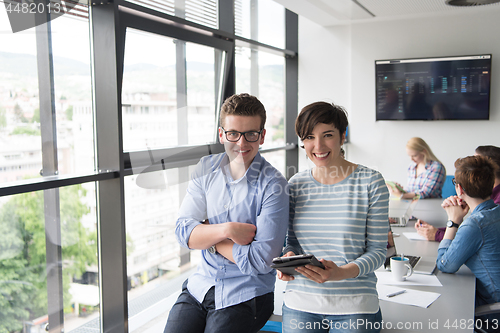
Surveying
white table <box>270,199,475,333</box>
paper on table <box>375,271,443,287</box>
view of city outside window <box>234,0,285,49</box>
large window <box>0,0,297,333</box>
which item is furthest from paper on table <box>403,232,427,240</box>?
view of city outside window <box>234,0,285,49</box>

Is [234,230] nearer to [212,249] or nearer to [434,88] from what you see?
[212,249]

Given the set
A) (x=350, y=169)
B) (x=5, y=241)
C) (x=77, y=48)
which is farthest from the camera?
(x=77, y=48)

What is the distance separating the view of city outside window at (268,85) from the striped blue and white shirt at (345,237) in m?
2.93

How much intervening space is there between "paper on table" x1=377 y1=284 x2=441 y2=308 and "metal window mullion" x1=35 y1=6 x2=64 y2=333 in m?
1.77

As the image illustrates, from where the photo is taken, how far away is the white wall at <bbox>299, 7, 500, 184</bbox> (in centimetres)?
512

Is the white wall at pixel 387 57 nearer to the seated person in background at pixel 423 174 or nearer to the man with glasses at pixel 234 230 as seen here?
the seated person in background at pixel 423 174

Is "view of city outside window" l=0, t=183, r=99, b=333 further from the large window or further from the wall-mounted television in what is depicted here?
the wall-mounted television

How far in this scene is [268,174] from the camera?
1.80 metres

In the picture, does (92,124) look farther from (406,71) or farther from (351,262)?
(406,71)

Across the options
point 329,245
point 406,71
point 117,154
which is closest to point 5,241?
point 117,154

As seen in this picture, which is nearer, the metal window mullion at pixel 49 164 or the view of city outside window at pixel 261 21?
the metal window mullion at pixel 49 164

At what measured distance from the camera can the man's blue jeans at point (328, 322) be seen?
1.49 metres

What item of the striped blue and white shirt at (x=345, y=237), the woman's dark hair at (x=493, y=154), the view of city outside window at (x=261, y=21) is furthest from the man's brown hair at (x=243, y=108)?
the view of city outside window at (x=261, y=21)

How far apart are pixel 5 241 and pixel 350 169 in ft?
5.67
